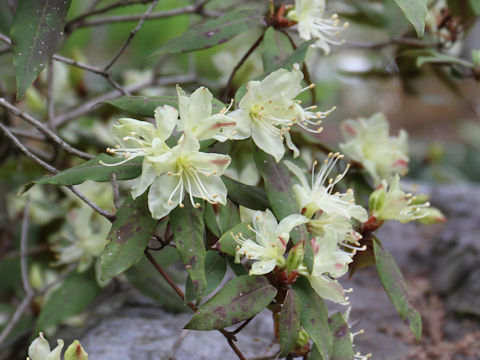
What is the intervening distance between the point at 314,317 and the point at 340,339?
11 cm

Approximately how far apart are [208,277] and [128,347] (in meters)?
0.48

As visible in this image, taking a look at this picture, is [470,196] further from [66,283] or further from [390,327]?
[66,283]

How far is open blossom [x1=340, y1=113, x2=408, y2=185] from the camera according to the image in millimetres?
1174

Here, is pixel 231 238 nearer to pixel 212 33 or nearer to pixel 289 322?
pixel 289 322

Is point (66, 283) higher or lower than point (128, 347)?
higher

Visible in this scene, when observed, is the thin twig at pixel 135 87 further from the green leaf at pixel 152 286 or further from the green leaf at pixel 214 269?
the green leaf at pixel 214 269

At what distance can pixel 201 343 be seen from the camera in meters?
1.25

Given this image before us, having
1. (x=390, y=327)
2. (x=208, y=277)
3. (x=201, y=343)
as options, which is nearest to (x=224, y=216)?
(x=208, y=277)

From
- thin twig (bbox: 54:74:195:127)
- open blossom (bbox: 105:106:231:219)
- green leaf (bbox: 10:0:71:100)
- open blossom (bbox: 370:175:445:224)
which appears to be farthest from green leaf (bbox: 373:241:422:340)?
thin twig (bbox: 54:74:195:127)

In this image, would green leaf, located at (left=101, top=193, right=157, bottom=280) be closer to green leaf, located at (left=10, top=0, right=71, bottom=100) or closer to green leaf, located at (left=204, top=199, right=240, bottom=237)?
green leaf, located at (left=204, top=199, right=240, bottom=237)

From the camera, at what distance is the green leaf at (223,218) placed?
87 centimetres

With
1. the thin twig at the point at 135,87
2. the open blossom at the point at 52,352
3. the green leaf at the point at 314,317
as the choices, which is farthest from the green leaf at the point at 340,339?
the thin twig at the point at 135,87

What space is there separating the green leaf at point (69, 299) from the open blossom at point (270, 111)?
595 mm

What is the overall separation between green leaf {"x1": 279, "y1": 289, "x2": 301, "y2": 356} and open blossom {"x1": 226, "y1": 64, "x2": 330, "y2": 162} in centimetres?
22
